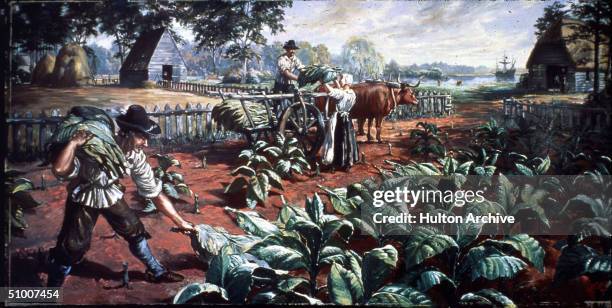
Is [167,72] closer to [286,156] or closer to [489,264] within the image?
[286,156]

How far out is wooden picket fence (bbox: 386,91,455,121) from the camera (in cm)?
371

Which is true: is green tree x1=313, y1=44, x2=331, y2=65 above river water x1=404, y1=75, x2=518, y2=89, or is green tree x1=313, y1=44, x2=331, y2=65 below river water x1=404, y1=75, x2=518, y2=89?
above

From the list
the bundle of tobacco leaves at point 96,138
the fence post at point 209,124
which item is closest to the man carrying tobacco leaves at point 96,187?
the bundle of tobacco leaves at point 96,138

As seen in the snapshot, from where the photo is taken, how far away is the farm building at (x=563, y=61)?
3586mm

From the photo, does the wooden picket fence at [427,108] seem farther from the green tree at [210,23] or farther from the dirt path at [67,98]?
the dirt path at [67,98]

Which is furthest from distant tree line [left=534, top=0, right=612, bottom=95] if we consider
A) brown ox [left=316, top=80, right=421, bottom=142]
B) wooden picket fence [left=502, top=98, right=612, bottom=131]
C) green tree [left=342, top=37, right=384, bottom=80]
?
green tree [left=342, top=37, right=384, bottom=80]

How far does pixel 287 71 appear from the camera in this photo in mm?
3750

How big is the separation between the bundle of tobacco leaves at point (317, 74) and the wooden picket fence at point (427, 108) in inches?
23.1

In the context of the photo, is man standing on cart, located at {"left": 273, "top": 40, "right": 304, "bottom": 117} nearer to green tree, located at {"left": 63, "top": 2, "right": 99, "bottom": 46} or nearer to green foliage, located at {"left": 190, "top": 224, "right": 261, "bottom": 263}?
green foliage, located at {"left": 190, "top": 224, "right": 261, "bottom": 263}

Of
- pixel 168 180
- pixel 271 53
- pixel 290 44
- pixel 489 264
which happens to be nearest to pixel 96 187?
pixel 168 180

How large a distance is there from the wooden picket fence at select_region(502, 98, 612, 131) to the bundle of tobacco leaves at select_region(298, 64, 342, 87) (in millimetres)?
1437

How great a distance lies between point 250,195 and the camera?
3.52 meters

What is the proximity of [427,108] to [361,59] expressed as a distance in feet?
2.20

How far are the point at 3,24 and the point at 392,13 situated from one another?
3.08m
